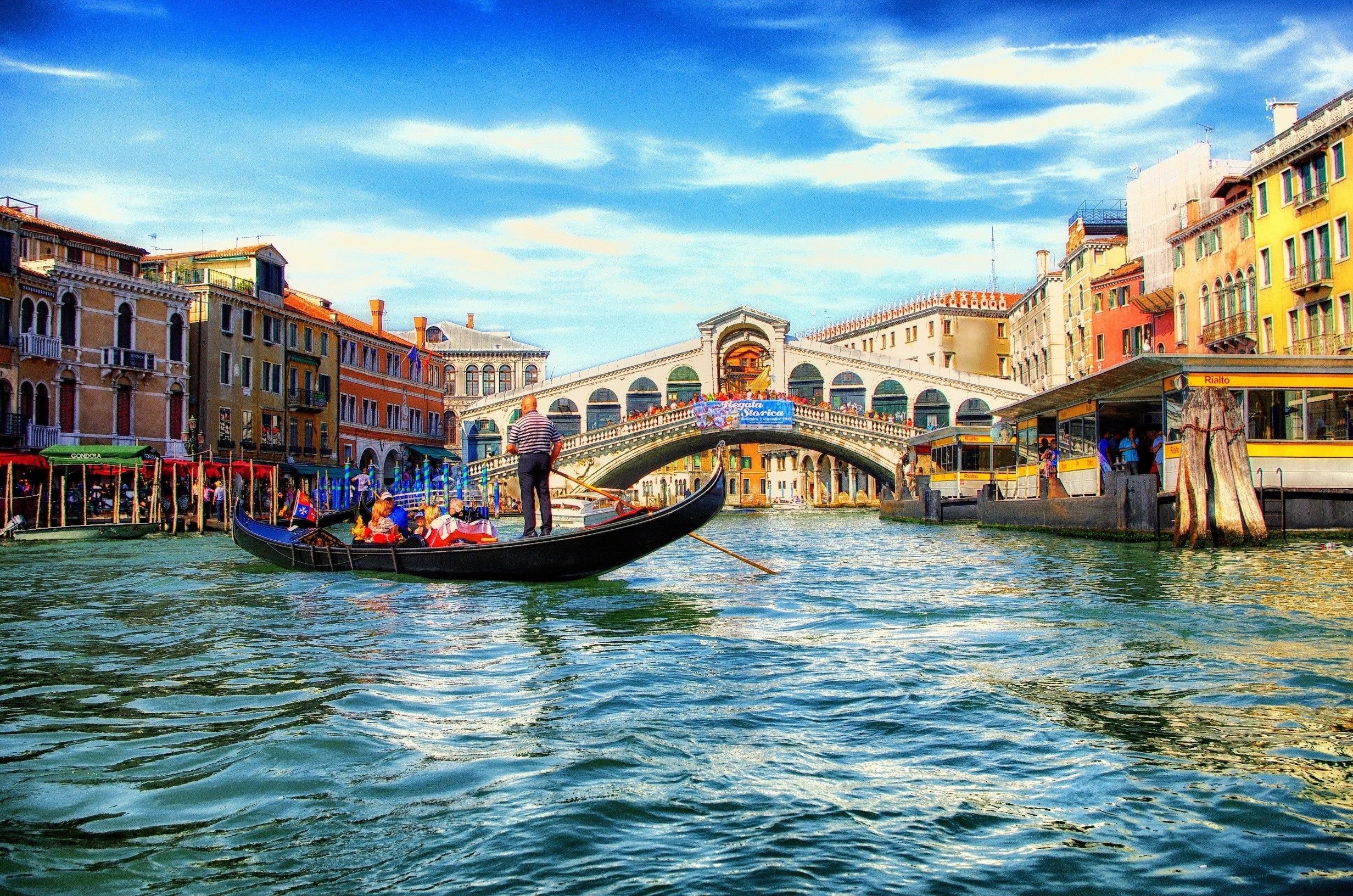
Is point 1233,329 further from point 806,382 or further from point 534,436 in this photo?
point 534,436

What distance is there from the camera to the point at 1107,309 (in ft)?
105

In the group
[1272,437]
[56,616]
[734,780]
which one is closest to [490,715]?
[734,780]

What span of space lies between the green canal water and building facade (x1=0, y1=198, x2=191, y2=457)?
55.4 ft

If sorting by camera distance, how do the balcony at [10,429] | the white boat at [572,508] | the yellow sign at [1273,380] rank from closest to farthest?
1. the yellow sign at [1273,380]
2. the balcony at [10,429]
3. the white boat at [572,508]

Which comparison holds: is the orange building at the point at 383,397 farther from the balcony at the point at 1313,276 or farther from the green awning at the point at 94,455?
the balcony at the point at 1313,276

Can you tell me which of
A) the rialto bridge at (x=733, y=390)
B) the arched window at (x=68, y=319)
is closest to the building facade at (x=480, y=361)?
the rialto bridge at (x=733, y=390)

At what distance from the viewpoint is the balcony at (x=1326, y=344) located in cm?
1986

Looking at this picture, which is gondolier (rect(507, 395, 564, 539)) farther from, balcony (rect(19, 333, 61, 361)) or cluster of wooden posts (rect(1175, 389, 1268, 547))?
balcony (rect(19, 333, 61, 361))

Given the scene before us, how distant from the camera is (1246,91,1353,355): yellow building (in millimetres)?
20000

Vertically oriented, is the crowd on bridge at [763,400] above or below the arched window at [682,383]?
below

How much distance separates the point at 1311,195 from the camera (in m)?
20.9

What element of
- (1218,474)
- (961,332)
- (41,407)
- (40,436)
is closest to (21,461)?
(40,436)

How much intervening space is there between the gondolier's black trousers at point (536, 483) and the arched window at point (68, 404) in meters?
17.9

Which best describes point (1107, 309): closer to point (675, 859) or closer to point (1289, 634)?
point (1289, 634)
